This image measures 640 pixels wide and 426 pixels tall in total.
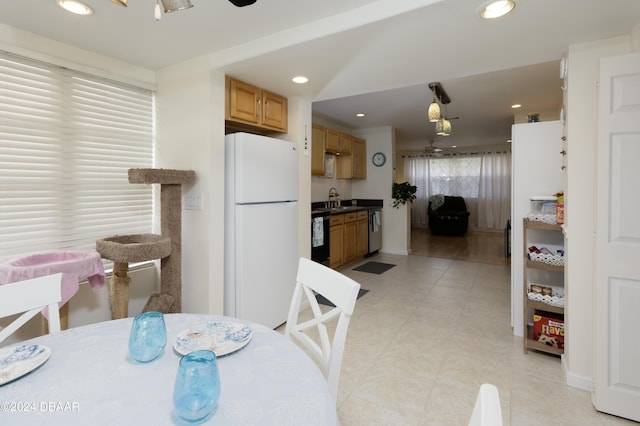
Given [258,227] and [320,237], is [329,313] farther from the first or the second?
[320,237]

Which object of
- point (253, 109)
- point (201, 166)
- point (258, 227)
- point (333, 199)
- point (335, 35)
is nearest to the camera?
point (335, 35)

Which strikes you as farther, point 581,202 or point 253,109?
point 253,109

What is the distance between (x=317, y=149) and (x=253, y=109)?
205 cm

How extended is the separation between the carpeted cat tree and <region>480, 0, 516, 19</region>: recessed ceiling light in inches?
84.8

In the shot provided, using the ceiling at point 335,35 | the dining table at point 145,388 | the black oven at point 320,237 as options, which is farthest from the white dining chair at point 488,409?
the black oven at point 320,237

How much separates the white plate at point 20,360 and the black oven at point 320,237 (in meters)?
3.19

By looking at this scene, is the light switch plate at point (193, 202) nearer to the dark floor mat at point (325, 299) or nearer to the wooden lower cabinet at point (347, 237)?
the dark floor mat at point (325, 299)

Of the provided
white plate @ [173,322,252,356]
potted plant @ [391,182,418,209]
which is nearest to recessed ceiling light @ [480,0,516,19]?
white plate @ [173,322,252,356]

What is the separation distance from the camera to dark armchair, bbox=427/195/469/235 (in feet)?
27.5

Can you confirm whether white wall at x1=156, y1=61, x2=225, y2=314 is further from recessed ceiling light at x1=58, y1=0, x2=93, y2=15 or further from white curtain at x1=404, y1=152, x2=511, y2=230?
white curtain at x1=404, y1=152, x2=511, y2=230

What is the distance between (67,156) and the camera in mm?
2375

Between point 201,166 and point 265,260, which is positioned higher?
point 201,166

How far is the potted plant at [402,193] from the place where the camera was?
5.95 metres

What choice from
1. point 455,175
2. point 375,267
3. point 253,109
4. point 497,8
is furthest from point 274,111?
point 455,175
